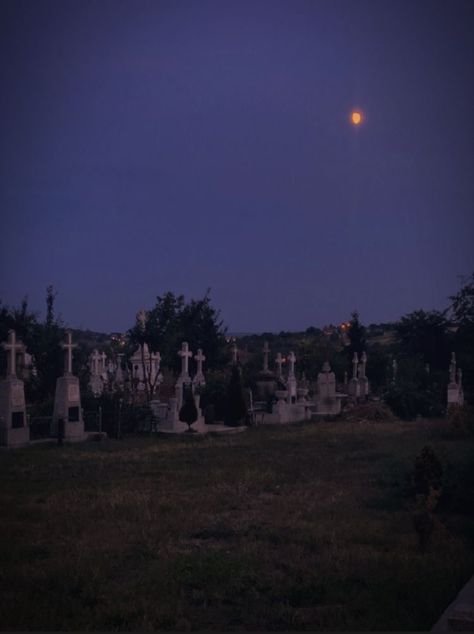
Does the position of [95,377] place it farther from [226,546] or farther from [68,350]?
[226,546]

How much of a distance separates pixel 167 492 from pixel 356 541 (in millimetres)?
3559

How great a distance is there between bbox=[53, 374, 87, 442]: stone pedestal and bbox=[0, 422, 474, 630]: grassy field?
498cm

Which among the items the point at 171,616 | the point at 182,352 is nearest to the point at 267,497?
the point at 171,616

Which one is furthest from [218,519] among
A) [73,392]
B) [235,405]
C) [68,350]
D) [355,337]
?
[355,337]

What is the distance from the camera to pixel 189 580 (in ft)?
20.3

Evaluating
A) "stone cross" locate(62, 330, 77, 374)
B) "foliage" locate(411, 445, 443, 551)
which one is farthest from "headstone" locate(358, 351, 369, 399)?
"foliage" locate(411, 445, 443, 551)

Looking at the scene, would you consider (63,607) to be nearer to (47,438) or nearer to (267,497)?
(267,497)

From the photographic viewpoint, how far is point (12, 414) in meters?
17.4

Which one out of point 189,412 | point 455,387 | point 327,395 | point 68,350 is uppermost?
point 68,350

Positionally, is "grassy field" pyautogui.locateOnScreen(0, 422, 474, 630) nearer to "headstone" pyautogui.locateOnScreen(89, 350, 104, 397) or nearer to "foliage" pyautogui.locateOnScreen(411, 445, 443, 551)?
"foliage" pyautogui.locateOnScreen(411, 445, 443, 551)

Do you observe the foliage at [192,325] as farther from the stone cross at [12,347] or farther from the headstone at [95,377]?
the stone cross at [12,347]

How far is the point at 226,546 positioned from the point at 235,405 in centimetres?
1601

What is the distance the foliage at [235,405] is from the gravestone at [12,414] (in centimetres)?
738

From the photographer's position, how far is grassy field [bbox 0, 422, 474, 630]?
5355 mm
